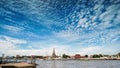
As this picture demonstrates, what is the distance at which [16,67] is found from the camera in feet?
97.9

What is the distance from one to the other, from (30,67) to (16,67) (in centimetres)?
533

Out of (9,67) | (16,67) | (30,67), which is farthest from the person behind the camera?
(30,67)

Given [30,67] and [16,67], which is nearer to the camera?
[16,67]

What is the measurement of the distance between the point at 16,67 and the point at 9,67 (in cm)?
284

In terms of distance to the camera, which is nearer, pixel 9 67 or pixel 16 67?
pixel 16 67

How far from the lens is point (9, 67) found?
31844 mm

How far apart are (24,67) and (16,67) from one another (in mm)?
2218

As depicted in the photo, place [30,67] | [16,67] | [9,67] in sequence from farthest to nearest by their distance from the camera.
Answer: [30,67] → [9,67] → [16,67]

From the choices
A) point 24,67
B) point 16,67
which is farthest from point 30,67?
point 16,67

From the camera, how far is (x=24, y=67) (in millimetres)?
31734

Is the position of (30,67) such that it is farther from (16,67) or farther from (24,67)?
(16,67)

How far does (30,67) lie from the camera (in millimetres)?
34781

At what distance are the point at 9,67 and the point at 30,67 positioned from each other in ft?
15.6

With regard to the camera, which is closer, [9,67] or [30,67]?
[9,67]
